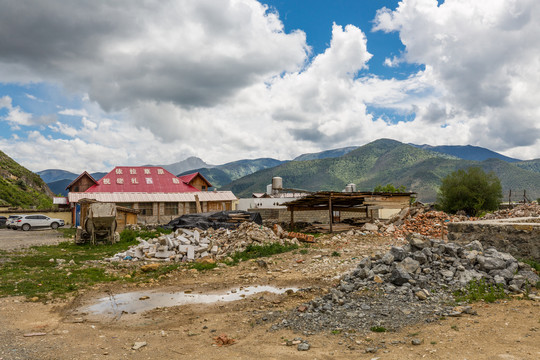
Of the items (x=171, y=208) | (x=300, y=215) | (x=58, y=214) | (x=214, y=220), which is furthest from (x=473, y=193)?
(x=58, y=214)

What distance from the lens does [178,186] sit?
153 ft

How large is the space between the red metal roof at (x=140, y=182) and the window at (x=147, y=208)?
5.59 metres

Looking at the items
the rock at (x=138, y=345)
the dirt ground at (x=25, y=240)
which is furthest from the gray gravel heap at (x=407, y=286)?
the dirt ground at (x=25, y=240)

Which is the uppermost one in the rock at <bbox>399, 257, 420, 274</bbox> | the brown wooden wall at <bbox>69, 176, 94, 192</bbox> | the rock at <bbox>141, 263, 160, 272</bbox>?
the brown wooden wall at <bbox>69, 176, 94, 192</bbox>

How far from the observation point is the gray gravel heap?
6.64 meters

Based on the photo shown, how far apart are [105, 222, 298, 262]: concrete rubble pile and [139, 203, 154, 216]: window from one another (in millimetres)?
21925

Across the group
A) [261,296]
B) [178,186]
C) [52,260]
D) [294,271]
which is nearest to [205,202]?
[178,186]

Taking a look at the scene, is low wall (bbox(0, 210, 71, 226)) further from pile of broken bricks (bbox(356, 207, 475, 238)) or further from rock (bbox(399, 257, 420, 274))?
rock (bbox(399, 257, 420, 274))

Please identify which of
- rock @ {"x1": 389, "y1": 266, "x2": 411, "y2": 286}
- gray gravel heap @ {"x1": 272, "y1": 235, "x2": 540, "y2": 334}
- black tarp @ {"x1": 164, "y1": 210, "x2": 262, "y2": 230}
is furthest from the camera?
black tarp @ {"x1": 164, "y1": 210, "x2": 262, "y2": 230}

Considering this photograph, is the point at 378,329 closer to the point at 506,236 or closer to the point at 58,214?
the point at 506,236

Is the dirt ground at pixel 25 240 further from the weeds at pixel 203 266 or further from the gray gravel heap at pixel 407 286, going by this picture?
the gray gravel heap at pixel 407 286

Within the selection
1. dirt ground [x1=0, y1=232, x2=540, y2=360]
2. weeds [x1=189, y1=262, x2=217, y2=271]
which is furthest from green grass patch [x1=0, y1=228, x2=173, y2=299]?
dirt ground [x1=0, y1=232, x2=540, y2=360]

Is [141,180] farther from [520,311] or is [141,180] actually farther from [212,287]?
[520,311]

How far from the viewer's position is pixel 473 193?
37406 mm
